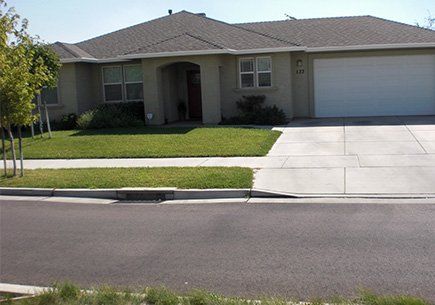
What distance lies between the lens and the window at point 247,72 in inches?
907

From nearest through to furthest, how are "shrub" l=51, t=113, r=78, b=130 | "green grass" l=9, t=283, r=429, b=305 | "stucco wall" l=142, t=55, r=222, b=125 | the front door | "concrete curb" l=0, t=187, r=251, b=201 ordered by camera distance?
1. "green grass" l=9, t=283, r=429, b=305
2. "concrete curb" l=0, t=187, r=251, b=201
3. "stucco wall" l=142, t=55, r=222, b=125
4. "shrub" l=51, t=113, r=78, b=130
5. the front door

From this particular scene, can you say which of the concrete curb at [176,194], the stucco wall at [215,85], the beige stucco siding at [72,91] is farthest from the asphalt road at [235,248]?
the beige stucco siding at [72,91]

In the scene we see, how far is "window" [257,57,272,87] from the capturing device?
22844mm

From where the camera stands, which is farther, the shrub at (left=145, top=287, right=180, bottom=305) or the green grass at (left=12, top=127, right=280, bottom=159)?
the green grass at (left=12, top=127, right=280, bottom=159)

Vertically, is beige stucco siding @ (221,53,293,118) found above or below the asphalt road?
above

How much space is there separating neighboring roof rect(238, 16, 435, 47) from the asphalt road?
15049 mm

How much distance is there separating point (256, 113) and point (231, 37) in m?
3.94

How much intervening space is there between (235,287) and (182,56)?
17162mm

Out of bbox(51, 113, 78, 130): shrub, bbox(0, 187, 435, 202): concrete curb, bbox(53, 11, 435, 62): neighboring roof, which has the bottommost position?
bbox(0, 187, 435, 202): concrete curb

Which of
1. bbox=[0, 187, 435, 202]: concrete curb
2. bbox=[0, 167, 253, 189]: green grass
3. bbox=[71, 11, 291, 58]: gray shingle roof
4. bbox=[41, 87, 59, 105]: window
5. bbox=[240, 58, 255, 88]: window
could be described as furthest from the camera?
bbox=[41, 87, 59, 105]: window

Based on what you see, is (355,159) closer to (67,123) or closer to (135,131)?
(135,131)

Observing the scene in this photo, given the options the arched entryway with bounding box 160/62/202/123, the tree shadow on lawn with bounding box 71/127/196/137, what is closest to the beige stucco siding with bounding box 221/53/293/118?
the arched entryway with bounding box 160/62/202/123

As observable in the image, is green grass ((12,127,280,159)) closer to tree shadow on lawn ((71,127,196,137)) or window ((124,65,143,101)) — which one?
tree shadow on lawn ((71,127,196,137))

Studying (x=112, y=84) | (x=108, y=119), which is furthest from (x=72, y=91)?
(x=108, y=119)
